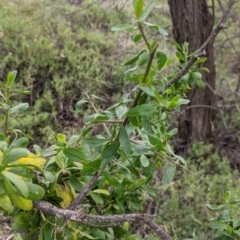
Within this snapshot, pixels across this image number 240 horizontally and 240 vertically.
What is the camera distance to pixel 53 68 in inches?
138

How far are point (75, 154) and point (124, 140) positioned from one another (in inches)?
6.6

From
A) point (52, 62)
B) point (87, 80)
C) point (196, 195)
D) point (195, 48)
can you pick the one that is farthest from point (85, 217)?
point (52, 62)

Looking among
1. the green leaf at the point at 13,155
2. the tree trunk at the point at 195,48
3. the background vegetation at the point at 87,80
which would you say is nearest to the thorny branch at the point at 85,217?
the green leaf at the point at 13,155

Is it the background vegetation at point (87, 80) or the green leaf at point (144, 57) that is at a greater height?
the green leaf at point (144, 57)

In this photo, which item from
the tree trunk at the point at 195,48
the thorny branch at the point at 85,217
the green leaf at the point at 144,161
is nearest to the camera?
the thorny branch at the point at 85,217

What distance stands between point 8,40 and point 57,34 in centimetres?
53

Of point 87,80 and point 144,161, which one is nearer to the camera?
point 144,161

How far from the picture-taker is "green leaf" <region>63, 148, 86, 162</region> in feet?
3.03

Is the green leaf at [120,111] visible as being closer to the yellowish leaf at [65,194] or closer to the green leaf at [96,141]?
the green leaf at [96,141]

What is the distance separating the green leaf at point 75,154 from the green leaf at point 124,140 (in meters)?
0.15

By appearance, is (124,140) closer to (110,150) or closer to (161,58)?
(110,150)

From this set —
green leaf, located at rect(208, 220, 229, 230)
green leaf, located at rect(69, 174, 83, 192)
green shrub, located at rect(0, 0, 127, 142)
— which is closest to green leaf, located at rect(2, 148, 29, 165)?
green leaf, located at rect(69, 174, 83, 192)

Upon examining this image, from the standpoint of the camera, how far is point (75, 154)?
933mm

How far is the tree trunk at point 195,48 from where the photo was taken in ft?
9.47
